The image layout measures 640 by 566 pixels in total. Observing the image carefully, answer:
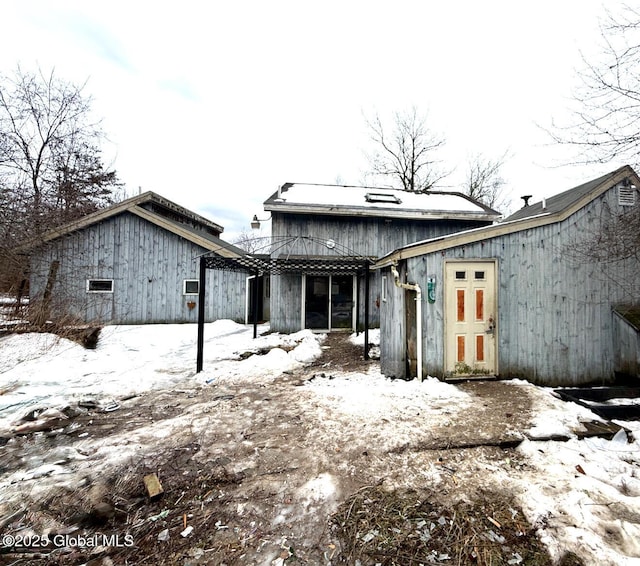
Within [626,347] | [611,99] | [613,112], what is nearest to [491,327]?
[626,347]

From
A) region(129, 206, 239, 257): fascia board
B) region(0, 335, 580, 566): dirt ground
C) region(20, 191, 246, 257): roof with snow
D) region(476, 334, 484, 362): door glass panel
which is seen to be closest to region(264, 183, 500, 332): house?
region(20, 191, 246, 257): roof with snow

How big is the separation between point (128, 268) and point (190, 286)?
8.19ft

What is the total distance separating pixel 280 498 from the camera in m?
2.50

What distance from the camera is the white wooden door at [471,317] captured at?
5301 mm

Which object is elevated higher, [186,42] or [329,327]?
[186,42]

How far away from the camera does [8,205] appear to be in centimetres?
819

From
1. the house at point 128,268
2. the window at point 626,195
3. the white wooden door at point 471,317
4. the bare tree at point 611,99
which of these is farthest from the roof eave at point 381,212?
the bare tree at point 611,99

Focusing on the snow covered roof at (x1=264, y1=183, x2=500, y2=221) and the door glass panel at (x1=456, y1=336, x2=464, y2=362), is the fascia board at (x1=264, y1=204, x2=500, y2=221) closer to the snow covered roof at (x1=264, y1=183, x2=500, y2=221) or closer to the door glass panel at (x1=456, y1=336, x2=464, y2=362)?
the snow covered roof at (x1=264, y1=183, x2=500, y2=221)

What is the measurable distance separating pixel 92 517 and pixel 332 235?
30.8ft

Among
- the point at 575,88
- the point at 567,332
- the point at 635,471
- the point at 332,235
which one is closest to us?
the point at 635,471

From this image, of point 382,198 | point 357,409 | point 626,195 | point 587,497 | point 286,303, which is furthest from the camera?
point 382,198

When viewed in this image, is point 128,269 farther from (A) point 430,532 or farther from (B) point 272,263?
(A) point 430,532

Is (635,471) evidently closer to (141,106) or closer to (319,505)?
(319,505)

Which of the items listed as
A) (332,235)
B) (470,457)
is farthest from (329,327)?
(470,457)
